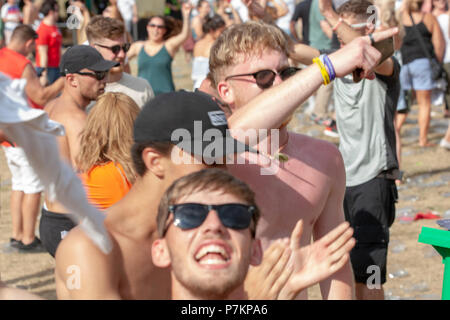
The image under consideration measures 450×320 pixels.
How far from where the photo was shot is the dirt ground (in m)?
5.98


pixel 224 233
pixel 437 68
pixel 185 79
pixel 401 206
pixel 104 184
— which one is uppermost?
pixel 224 233

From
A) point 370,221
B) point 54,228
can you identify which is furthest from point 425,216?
point 54,228

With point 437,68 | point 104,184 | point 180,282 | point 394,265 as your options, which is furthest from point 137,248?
point 437,68

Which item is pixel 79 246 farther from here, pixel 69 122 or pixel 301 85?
pixel 69 122

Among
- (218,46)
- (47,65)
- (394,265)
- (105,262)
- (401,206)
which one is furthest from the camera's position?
(47,65)

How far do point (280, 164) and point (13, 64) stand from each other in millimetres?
4890

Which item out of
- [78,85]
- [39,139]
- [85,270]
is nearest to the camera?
[39,139]

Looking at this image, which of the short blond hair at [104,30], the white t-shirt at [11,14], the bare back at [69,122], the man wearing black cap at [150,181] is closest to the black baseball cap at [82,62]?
the bare back at [69,122]

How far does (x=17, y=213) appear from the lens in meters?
7.07

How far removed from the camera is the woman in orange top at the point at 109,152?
4020 millimetres

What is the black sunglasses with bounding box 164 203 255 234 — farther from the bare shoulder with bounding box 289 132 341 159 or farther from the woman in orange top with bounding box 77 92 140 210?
the woman in orange top with bounding box 77 92 140 210
